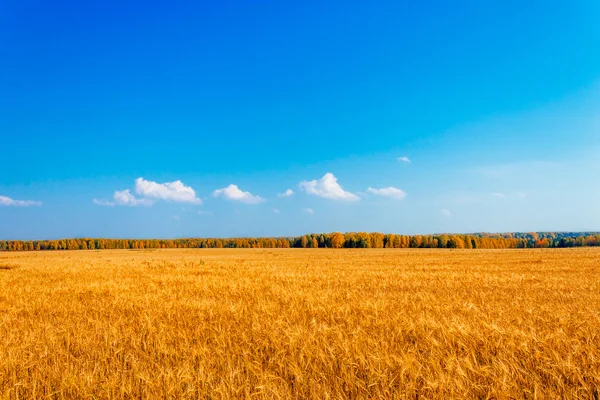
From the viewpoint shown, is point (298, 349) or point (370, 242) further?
point (370, 242)

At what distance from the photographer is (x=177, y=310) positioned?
8836mm

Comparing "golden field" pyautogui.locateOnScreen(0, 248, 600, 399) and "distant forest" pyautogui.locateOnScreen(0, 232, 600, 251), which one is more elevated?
"golden field" pyautogui.locateOnScreen(0, 248, 600, 399)

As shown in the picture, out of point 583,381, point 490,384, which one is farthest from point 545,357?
point 490,384

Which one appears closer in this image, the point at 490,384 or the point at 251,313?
the point at 490,384

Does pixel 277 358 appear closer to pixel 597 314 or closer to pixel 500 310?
pixel 500 310

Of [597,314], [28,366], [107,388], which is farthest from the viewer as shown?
[597,314]

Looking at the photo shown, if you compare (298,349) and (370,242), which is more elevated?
(298,349)

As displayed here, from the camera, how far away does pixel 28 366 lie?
4750 mm

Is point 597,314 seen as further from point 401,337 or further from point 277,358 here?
point 277,358

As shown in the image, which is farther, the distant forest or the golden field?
the distant forest

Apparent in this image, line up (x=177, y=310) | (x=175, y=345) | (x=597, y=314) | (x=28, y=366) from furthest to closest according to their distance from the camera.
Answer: (x=177, y=310), (x=597, y=314), (x=175, y=345), (x=28, y=366)

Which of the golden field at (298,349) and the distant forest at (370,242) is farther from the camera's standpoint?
the distant forest at (370,242)

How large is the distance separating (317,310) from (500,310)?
14.3ft

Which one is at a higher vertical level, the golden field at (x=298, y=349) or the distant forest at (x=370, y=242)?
the golden field at (x=298, y=349)
